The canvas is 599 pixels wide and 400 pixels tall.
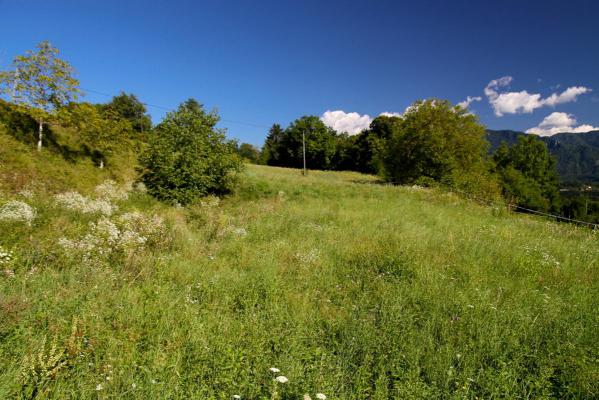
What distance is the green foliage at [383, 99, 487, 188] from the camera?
25688 mm

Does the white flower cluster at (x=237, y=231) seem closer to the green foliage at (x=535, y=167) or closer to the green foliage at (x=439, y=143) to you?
the green foliage at (x=439, y=143)

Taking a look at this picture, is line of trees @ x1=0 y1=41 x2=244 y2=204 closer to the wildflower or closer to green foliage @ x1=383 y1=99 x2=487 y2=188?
the wildflower

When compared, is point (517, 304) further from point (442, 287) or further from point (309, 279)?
point (309, 279)

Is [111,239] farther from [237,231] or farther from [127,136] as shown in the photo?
[127,136]

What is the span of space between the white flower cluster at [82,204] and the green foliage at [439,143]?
934 inches

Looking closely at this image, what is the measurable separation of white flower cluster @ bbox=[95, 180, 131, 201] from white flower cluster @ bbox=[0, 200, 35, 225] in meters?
4.65

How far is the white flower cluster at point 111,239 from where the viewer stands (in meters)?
5.88

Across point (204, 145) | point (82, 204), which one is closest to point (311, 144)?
point (204, 145)

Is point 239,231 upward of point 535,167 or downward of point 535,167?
downward

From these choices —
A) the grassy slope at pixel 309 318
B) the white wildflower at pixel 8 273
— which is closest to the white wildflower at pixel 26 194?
the grassy slope at pixel 309 318

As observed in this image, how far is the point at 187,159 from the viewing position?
603 inches

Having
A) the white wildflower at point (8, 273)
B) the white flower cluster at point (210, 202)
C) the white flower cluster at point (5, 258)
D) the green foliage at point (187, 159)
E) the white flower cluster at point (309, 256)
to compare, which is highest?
the green foliage at point (187, 159)

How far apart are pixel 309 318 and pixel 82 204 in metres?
9.38

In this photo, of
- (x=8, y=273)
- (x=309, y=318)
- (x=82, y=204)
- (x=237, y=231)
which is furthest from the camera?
(x=82, y=204)
